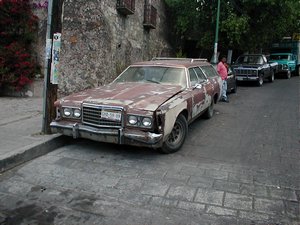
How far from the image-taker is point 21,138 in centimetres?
596

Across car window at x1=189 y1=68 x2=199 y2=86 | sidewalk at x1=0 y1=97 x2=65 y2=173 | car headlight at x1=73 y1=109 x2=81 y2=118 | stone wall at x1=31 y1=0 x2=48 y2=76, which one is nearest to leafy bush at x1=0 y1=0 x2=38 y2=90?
stone wall at x1=31 y1=0 x2=48 y2=76

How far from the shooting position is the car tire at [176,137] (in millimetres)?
5762

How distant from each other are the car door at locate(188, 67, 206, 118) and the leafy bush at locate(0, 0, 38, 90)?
237 inches

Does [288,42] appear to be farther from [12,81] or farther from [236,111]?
[12,81]

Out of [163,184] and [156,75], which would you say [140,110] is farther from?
[156,75]

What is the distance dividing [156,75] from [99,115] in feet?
6.64

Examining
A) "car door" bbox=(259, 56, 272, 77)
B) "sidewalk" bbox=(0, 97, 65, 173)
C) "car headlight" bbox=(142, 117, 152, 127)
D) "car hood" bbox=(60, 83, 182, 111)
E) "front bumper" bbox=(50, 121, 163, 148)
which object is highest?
"car door" bbox=(259, 56, 272, 77)

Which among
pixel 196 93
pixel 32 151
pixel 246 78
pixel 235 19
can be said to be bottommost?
pixel 32 151

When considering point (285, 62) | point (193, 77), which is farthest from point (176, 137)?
point (285, 62)

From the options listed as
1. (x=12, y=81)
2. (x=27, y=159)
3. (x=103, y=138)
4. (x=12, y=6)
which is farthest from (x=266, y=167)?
(x=12, y=6)

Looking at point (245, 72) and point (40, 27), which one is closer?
point (40, 27)

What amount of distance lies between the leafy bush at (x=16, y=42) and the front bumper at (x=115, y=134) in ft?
19.1

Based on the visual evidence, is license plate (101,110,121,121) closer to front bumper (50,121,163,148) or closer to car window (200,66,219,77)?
front bumper (50,121,163,148)

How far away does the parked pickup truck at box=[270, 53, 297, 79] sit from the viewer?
894 inches
